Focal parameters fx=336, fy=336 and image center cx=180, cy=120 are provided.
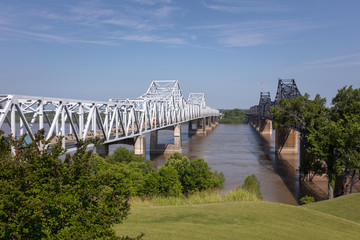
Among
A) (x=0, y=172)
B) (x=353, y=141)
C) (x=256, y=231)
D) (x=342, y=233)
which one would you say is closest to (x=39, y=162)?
(x=0, y=172)

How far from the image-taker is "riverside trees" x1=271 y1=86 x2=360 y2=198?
93.1 feet

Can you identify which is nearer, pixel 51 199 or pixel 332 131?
pixel 51 199

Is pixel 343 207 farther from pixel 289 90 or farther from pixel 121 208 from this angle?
pixel 289 90

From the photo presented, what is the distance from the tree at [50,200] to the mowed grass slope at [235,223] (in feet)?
16.3

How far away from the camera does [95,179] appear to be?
8.69 meters

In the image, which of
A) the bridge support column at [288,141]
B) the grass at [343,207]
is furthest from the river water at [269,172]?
the grass at [343,207]

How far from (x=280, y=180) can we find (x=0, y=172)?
3888 centimetres

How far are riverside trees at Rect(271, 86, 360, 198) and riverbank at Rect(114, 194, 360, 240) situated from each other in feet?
40.6

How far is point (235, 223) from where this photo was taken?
1538 cm

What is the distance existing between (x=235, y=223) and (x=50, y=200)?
10177 mm

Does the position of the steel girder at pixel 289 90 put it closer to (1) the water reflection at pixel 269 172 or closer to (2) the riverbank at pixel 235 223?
(1) the water reflection at pixel 269 172

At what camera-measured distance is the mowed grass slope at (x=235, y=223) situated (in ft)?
44.8

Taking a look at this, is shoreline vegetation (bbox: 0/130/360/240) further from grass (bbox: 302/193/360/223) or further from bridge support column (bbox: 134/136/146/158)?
bridge support column (bbox: 134/136/146/158)

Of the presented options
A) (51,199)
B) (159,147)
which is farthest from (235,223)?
(159,147)
